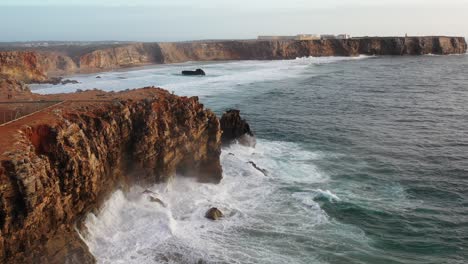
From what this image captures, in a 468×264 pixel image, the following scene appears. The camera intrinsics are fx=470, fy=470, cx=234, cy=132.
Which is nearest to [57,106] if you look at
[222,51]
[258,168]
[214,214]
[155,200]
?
[155,200]

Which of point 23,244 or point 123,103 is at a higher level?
point 123,103

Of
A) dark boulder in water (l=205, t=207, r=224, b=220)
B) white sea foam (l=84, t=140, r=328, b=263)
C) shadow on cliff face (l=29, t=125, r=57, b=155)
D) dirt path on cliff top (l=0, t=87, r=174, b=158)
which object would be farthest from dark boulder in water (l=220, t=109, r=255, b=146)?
shadow on cliff face (l=29, t=125, r=57, b=155)

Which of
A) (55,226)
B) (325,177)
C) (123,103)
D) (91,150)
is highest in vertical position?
(123,103)

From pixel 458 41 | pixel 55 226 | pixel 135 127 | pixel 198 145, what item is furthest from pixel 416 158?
pixel 458 41

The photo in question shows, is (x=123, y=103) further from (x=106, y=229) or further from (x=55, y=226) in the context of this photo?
(x=55, y=226)

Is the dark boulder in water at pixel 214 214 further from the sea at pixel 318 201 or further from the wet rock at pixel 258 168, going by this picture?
the wet rock at pixel 258 168

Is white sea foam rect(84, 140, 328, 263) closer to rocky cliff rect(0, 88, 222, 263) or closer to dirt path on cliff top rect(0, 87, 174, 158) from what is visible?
rocky cliff rect(0, 88, 222, 263)

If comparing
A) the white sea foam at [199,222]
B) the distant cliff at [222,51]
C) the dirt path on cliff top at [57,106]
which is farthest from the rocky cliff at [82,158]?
the distant cliff at [222,51]
